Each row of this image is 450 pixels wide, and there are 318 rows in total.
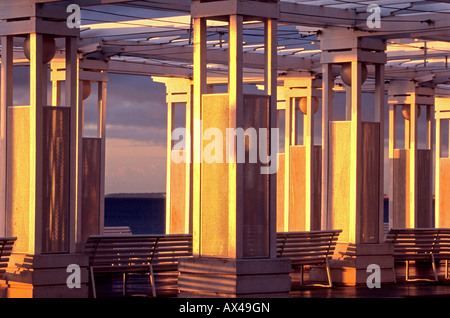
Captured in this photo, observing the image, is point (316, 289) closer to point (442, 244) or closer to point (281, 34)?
point (442, 244)

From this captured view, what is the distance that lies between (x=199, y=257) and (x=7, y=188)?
10.2 ft

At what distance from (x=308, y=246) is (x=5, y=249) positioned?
16.3 ft

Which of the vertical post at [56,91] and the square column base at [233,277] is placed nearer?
the square column base at [233,277]

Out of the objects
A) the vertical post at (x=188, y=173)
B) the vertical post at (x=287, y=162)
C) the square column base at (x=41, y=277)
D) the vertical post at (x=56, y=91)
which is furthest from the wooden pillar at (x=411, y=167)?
the square column base at (x=41, y=277)

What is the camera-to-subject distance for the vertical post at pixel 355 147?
17.3 meters

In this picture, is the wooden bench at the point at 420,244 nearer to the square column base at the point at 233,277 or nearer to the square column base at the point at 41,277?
the square column base at the point at 233,277

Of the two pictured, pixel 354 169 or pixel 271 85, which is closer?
pixel 271 85

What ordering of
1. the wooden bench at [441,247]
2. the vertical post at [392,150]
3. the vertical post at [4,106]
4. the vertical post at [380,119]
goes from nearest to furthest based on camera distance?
the vertical post at [4,106]
the vertical post at [380,119]
the wooden bench at [441,247]
the vertical post at [392,150]

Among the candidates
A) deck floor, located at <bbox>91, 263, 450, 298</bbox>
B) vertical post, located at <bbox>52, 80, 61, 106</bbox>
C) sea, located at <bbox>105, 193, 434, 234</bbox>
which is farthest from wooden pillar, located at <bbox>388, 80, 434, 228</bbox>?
sea, located at <bbox>105, 193, 434, 234</bbox>

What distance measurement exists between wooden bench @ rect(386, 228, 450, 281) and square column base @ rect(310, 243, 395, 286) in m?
0.64

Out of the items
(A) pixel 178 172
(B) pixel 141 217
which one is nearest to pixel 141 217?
(B) pixel 141 217

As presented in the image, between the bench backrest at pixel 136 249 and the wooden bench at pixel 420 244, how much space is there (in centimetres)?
422

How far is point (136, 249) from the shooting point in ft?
50.1
